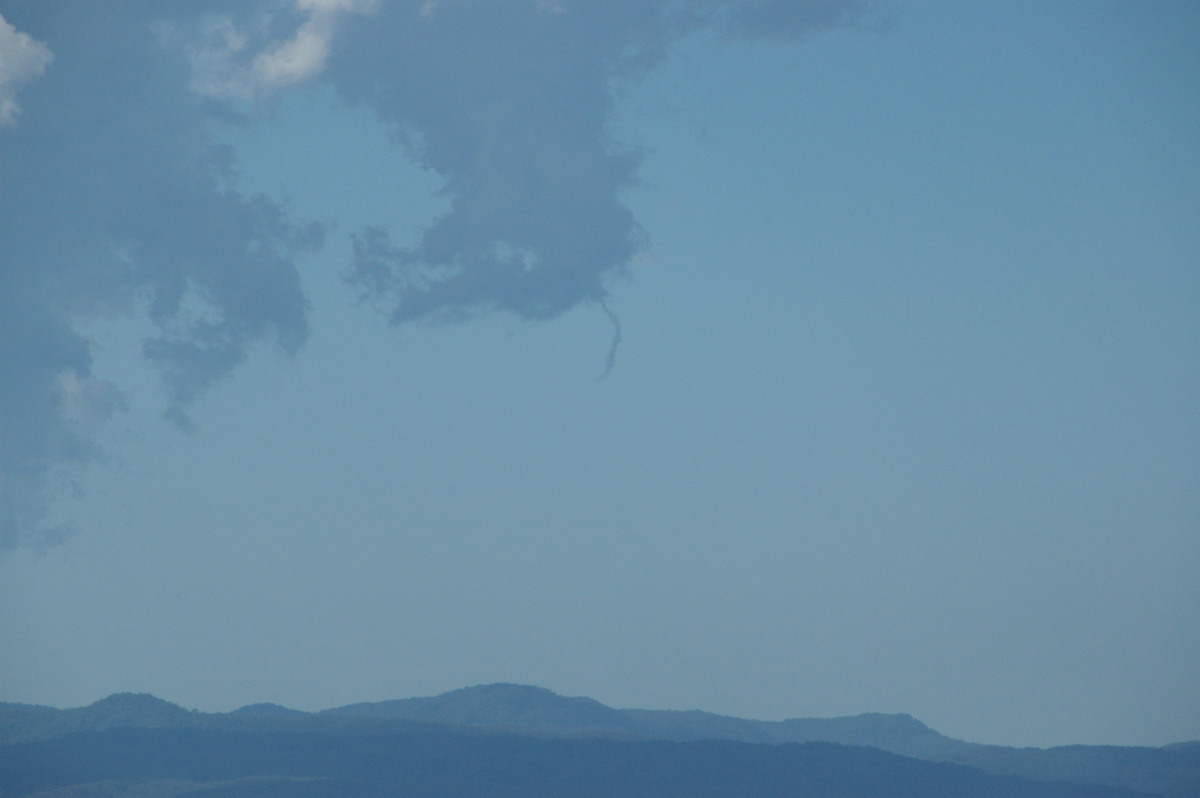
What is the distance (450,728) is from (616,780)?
26109mm

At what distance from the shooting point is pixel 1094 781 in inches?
7677

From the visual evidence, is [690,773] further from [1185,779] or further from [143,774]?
[1185,779]

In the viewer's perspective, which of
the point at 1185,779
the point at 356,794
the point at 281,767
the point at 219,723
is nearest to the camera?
the point at 356,794

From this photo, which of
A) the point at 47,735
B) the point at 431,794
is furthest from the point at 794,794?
the point at 47,735

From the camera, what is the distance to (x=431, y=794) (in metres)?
154

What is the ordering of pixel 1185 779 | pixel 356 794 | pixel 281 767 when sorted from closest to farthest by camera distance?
1. pixel 356 794
2. pixel 281 767
3. pixel 1185 779

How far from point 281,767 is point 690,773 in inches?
1946

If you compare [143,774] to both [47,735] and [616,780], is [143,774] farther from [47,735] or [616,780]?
[616,780]

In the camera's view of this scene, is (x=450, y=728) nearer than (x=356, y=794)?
No

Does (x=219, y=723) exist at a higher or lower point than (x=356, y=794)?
higher

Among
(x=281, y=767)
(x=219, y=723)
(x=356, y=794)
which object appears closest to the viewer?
(x=356, y=794)

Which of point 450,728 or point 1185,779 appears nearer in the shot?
point 450,728

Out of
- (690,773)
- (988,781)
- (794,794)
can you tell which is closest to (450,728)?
(690,773)

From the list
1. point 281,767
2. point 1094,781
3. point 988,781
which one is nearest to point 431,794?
point 281,767
